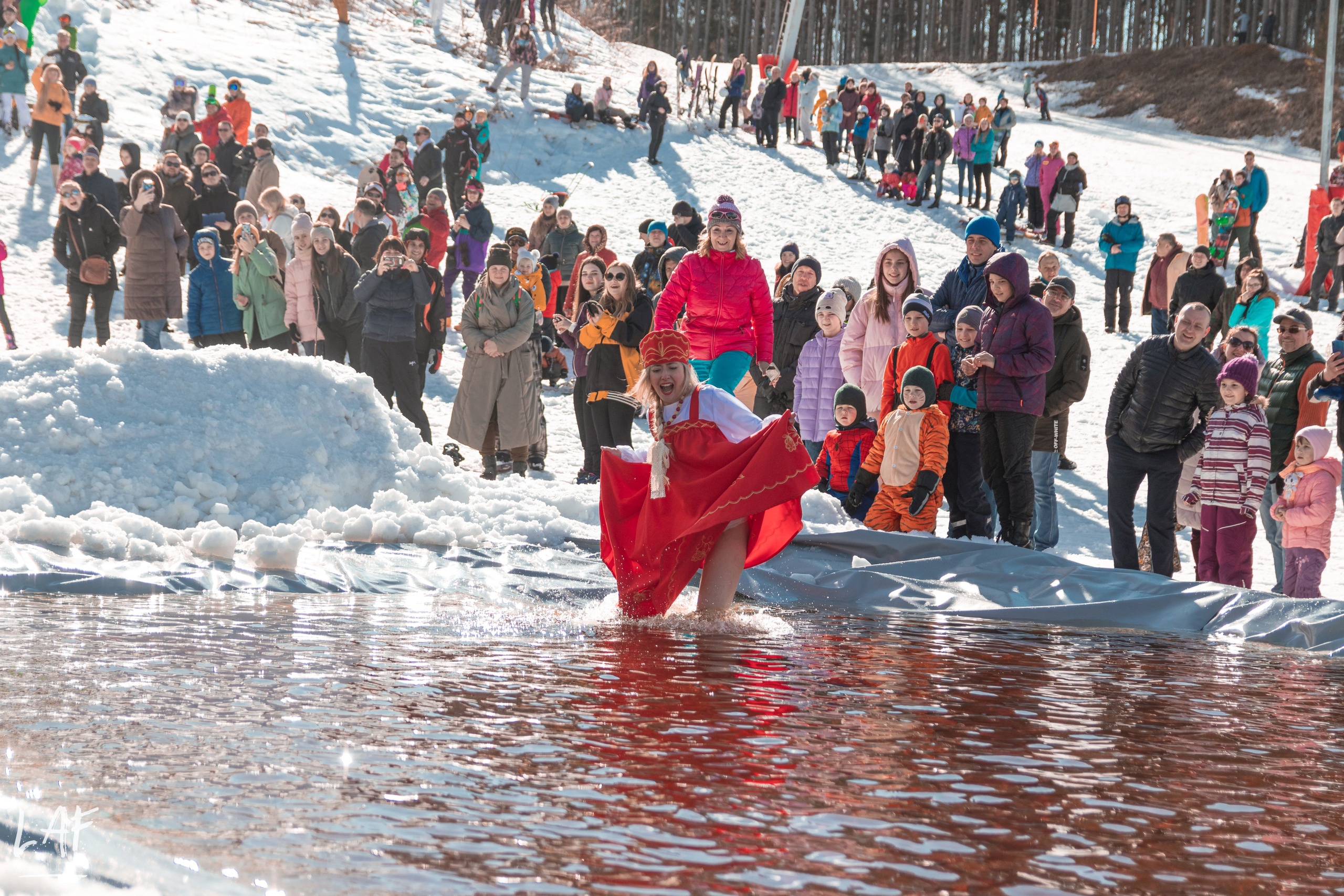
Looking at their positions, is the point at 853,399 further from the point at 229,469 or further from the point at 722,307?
the point at 229,469

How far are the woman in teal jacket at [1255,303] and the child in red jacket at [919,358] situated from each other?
5.16 m

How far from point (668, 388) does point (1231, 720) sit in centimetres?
273

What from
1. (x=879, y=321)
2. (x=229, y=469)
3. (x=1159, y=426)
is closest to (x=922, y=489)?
(x=1159, y=426)

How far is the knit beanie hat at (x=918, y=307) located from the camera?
7.98 meters

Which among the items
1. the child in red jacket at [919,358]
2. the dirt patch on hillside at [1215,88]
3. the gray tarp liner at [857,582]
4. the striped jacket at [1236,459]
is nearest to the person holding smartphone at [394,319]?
the gray tarp liner at [857,582]

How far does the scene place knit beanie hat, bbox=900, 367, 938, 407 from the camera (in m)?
7.58

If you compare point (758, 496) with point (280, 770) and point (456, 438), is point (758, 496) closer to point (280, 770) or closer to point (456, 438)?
point (280, 770)

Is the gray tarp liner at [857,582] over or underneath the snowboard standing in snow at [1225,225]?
underneath

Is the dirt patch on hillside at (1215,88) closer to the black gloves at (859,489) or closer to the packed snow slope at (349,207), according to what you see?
the packed snow slope at (349,207)

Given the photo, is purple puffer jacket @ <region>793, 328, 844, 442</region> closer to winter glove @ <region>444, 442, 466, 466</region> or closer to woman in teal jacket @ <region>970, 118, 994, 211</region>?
winter glove @ <region>444, 442, 466, 466</region>

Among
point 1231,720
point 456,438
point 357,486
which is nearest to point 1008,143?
point 456,438

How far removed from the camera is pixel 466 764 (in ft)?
9.68

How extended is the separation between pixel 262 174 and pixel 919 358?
35.5 feet

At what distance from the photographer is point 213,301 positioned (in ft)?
38.4
